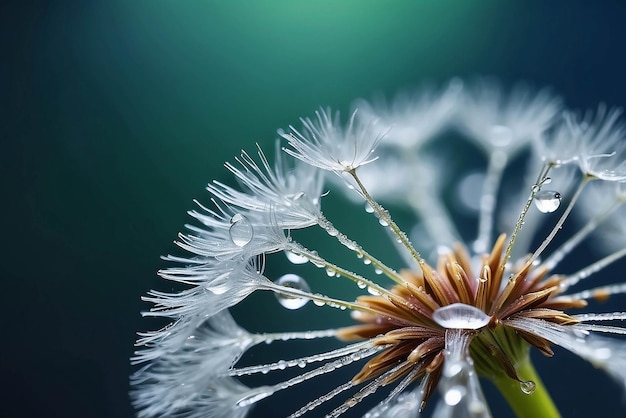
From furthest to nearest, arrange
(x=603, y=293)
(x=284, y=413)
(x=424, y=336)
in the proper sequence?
(x=284, y=413) → (x=603, y=293) → (x=424, y=336)

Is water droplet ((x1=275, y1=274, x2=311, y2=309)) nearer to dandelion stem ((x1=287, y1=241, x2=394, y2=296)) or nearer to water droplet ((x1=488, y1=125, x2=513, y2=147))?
dandelion stem ((x1=287, y1=241, x2=394, y2=296))

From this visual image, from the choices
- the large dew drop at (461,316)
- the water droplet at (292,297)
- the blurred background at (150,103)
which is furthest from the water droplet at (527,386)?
the blurred background at (150,103)

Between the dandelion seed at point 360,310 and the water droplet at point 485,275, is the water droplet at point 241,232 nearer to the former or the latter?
the dandelion seed at point 360,310

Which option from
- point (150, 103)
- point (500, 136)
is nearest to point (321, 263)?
point (500, 136)

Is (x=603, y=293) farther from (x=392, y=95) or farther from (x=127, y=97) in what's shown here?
(x=127, y=97)

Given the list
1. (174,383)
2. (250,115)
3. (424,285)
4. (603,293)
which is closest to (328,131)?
(424,285)

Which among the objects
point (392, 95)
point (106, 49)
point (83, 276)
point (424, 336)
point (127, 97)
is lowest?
point (424, 336)

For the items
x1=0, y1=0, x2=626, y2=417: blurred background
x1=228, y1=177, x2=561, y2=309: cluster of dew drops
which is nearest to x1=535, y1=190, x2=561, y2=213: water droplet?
x1=228, y1=177, x2=561, y2=309: cluster of dew drops
